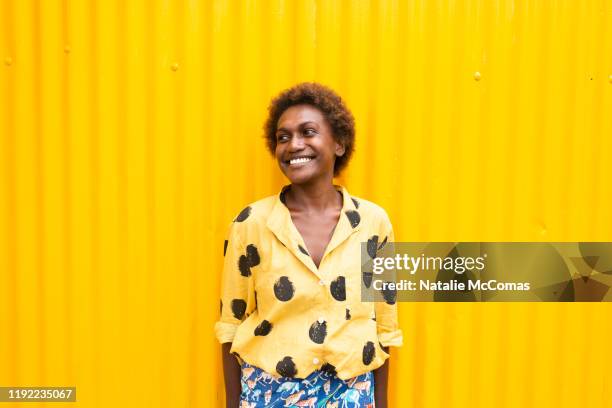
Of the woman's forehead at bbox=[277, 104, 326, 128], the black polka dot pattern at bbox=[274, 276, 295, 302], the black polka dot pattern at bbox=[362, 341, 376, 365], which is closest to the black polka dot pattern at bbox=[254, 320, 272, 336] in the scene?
the black polka dot pattern at bbox=[274, 276, 295, 302]

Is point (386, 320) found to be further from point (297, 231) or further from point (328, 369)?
point (297, 231)

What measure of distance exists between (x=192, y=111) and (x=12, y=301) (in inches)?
48.4

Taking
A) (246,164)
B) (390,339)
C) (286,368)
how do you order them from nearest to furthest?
(286,368)
(390,339)
(246,164)

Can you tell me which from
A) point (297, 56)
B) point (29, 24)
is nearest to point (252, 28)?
point (297, 56)

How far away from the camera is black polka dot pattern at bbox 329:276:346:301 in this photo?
1.84 meters

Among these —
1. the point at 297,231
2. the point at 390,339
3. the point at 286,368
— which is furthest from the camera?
the point at 390,339

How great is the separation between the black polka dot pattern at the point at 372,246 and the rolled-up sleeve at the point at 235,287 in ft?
1.50

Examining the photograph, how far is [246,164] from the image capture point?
7.69ft

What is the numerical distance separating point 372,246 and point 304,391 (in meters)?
0.60

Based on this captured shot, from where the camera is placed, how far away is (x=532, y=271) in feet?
7.87

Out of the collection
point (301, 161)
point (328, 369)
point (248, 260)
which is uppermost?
point (301, 161)

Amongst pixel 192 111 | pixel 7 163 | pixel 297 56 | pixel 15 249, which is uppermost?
pixel 297 56

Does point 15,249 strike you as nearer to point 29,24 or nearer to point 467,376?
point 29,24

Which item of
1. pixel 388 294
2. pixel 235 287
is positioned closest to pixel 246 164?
pixel 235 287
